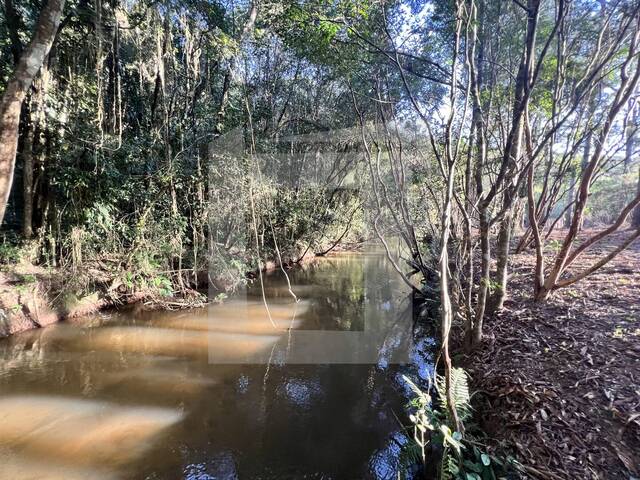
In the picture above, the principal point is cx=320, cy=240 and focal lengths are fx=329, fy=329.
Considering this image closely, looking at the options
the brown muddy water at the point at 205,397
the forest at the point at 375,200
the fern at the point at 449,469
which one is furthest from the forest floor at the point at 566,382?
the brown muddy water at the point at 205,397

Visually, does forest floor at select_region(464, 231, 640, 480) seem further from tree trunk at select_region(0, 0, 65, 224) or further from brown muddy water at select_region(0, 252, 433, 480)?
tree trunk at select_region(0, 0, 65, 224)

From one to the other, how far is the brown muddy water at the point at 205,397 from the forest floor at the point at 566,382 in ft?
2.97

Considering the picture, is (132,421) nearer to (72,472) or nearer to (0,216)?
(72,472)

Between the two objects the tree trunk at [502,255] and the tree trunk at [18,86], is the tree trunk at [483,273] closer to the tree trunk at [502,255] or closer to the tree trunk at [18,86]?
the tree trunk at [502,255]

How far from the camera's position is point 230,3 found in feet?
20.7

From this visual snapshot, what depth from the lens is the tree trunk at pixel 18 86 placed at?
10.6 ft

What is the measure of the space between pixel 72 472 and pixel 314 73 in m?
9.62

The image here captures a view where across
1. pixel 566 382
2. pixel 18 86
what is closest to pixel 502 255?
pixel 566 382

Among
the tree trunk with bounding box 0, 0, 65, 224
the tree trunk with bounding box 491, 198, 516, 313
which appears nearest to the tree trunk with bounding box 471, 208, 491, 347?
the tree trunk with bounding box 491, 198, 516, 313

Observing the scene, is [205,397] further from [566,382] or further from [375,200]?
[375,200]

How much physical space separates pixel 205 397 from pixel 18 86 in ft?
11.9

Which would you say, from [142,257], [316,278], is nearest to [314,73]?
[316,278]

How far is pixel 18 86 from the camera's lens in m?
3.27

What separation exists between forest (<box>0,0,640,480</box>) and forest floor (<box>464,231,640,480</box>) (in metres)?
0.02
